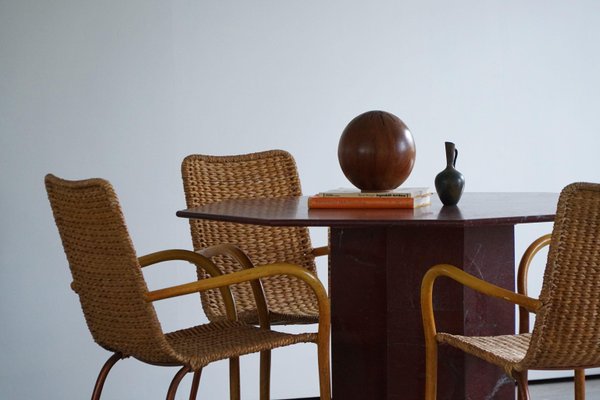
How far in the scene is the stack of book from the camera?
90.4 inches

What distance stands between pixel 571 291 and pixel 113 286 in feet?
3.20

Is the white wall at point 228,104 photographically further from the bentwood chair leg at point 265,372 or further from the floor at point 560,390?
the bentwood chair leg at point 265,372

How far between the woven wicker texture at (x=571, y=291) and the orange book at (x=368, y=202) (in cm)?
49

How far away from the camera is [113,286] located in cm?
210

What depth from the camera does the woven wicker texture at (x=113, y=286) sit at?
6.70ft

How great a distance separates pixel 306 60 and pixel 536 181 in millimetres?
1182

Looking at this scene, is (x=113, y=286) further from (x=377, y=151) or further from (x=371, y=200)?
(x=377, y=151)

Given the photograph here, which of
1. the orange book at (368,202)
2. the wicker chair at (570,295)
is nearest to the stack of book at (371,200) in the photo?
the orange book at (368,202)

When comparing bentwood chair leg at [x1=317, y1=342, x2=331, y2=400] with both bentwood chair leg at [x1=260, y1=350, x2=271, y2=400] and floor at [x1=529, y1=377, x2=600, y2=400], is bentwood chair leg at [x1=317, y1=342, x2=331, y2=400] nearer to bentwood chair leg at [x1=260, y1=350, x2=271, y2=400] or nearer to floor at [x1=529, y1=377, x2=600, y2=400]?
bentwood chair leg at [x1=260, y1=350, x2=271, y2=400]

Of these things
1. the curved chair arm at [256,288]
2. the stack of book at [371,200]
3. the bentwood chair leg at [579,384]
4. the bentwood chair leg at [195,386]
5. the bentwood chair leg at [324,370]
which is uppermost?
the stack of book at [371,200]

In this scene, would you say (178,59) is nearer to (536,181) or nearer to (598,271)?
(536,181)

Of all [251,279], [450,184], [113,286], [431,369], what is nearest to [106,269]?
[113,286]

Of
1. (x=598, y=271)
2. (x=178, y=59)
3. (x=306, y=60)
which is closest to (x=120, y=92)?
(x=178, y=59)

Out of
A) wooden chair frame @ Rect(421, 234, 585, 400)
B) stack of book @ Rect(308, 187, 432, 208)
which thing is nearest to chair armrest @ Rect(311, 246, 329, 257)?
stack of book @ Rect(308, 187, 432, 208)
